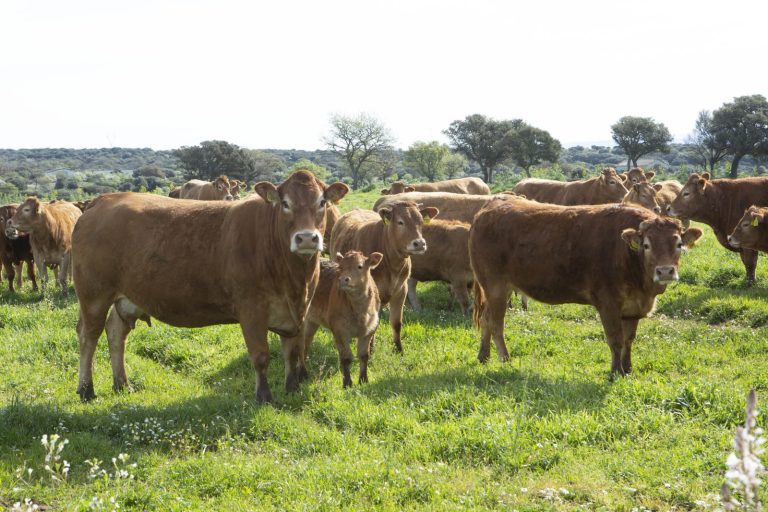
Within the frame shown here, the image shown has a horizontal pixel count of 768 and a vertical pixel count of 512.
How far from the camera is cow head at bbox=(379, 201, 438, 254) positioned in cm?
995

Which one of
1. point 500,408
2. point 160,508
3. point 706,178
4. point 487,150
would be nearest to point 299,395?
point 500,408

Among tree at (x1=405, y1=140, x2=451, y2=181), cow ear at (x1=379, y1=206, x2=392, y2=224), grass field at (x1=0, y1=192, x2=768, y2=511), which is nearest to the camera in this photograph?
grass field at (x1=0, y1=192, x2=768, y2=511)

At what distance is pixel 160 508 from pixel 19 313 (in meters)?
8.50

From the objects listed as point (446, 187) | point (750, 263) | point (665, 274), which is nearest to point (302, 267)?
point (665, 274)

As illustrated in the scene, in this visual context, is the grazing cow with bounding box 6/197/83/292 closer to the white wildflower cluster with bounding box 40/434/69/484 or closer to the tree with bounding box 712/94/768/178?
the white wildflower cluster with bounding box 40/434/69/484

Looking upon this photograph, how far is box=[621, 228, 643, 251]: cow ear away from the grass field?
1.49 metres

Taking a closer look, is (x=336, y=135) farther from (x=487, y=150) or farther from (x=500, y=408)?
(x=500, y=408)

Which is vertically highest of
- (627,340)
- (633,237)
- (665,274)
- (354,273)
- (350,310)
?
(633,237)

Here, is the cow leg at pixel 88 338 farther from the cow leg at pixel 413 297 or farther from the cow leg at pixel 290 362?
the cow leg at pixel 413 297

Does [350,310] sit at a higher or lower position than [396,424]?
higher

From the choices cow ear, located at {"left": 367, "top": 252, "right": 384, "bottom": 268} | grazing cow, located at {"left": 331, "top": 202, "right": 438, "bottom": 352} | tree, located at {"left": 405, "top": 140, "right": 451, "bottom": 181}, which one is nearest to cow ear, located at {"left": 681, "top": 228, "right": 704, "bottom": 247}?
grazing cow, located at {"left": 331, "top": 202, "right": 438, "bottom": 352}

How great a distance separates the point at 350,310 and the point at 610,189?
12.5 metres

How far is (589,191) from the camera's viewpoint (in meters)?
19.4

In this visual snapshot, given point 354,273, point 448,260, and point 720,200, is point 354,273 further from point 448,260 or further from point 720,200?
point 720,200
